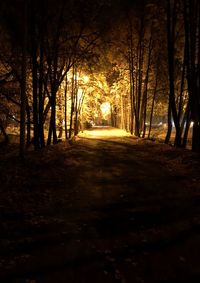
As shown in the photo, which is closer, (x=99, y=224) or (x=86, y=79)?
(x=99, y=224)

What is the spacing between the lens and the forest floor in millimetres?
5289

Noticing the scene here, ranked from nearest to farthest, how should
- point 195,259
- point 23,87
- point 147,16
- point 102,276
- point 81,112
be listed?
point 102,276 → point 195,259 → point 23,87 → point 147,16 → point 81,112

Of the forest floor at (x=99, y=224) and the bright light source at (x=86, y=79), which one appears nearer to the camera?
the forest floor at (x=99, y=224)

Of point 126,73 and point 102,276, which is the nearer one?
point 102,276

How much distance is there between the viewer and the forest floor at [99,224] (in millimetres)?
5289

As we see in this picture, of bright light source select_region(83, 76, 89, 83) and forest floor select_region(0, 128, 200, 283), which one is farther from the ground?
bright light source select_region(83, 76, 89, 83)

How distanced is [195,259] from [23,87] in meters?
9.57

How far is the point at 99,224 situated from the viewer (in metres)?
7.29

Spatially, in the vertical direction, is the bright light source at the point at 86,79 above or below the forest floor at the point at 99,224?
above

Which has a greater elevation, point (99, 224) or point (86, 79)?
point (86, 79)

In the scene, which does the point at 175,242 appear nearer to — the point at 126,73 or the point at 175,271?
the point at 175,271

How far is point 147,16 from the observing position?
27.2 meters

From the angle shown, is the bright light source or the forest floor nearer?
the forest floor

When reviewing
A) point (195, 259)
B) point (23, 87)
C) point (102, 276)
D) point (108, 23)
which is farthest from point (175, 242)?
point (108, 23)
